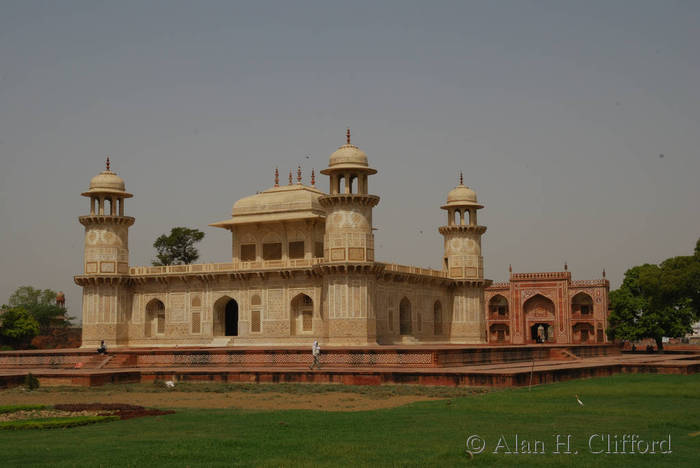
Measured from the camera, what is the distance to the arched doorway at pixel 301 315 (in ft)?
126

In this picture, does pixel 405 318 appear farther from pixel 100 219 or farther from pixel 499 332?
pixel 499 332

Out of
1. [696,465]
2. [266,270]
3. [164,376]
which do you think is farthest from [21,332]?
[696,465]

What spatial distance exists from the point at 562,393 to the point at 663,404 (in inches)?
101

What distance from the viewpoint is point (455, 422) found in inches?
526

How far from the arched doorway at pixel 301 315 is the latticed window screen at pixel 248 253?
15.3 ft

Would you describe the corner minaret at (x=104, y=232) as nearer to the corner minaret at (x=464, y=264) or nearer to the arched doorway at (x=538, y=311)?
the corner minaret at (x=464, y=264)

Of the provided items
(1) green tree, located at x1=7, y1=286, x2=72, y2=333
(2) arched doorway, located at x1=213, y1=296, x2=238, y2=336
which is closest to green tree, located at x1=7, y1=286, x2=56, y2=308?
(1) green tree, located at x1=7, y1=286, x2=72, y2=333

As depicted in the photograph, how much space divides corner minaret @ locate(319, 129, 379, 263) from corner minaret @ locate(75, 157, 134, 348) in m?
11.5

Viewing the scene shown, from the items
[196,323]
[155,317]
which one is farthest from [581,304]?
[155,317]

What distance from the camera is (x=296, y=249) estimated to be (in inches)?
1623

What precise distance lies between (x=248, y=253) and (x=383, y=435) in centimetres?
3109

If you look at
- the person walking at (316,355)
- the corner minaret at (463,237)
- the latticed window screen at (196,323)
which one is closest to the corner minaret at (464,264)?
the corner minaret at (463,237)

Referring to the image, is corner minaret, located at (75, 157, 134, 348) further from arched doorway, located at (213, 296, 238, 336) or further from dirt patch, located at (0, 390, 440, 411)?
dirt patch, located at (0, 390, 440, 411)

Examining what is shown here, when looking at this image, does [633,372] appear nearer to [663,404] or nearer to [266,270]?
[663,404]
